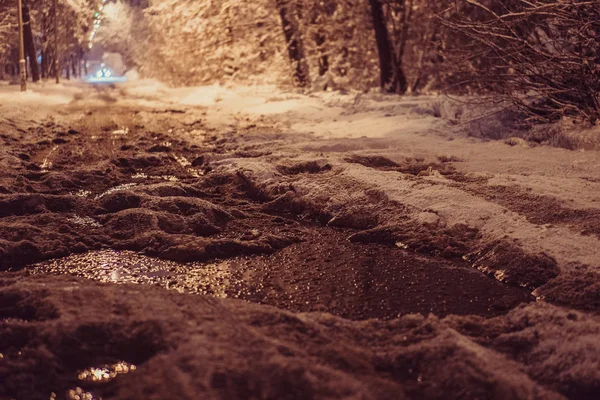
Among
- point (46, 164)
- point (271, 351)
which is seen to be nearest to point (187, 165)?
point (46, 164)

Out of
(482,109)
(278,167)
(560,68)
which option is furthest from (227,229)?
(482,109)

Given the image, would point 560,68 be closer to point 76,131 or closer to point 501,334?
point 501,334

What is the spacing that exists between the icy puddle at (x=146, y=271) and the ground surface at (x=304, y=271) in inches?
0.7

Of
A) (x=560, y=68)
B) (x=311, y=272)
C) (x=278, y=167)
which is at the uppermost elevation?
(x=560, y=68)

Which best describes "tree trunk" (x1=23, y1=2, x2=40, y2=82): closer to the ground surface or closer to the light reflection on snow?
the ground surface

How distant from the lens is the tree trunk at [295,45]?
17516 mm

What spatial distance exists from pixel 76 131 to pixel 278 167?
181 inches

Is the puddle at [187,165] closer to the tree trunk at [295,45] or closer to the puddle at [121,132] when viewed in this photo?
the puddle at [121,132]

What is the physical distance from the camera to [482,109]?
327 inches

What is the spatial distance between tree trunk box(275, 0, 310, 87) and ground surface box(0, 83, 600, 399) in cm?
1113

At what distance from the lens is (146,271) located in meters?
3.20

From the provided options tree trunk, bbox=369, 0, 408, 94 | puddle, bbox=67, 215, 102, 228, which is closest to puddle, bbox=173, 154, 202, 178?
puddle, bbox=67, 215, 102, 228

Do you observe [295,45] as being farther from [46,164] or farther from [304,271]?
[304,271]

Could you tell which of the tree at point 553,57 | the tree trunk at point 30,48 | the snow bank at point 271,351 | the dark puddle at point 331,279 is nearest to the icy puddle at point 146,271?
the dark puddle at point 331,279
